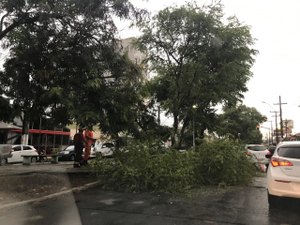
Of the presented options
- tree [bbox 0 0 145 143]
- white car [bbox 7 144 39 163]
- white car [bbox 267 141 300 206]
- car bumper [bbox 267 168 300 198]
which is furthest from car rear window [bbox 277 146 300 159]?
white car [bbox 7 144 39 163]

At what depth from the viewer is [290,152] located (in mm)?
7793

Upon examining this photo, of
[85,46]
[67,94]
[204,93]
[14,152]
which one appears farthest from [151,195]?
[14,152]

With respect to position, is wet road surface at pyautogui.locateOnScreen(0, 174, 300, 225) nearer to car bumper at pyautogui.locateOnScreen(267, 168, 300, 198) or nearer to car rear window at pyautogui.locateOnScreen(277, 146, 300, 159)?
car bumper at pyautogui.locateOnScreen(267, 168, 300, 198)

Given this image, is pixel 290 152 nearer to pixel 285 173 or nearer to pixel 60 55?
pixel 285 173

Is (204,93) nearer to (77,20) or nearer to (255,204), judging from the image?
(77,20)

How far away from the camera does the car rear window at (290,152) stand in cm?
766

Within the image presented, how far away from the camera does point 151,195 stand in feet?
31.0

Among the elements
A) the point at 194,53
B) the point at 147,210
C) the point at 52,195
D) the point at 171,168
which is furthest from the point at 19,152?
the point at 147,210

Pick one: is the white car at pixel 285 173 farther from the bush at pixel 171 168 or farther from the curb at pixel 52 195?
the curb at pixel 52 195

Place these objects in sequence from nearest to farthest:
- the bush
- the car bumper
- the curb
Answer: the car bumper
the curb
the bush

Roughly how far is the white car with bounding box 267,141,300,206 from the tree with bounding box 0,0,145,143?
5169 millimetres

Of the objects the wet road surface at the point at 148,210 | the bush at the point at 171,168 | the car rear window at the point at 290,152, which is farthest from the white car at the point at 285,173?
the bush at the point at 171,168

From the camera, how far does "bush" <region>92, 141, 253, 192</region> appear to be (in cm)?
1013

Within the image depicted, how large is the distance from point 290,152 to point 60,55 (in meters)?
7.20
